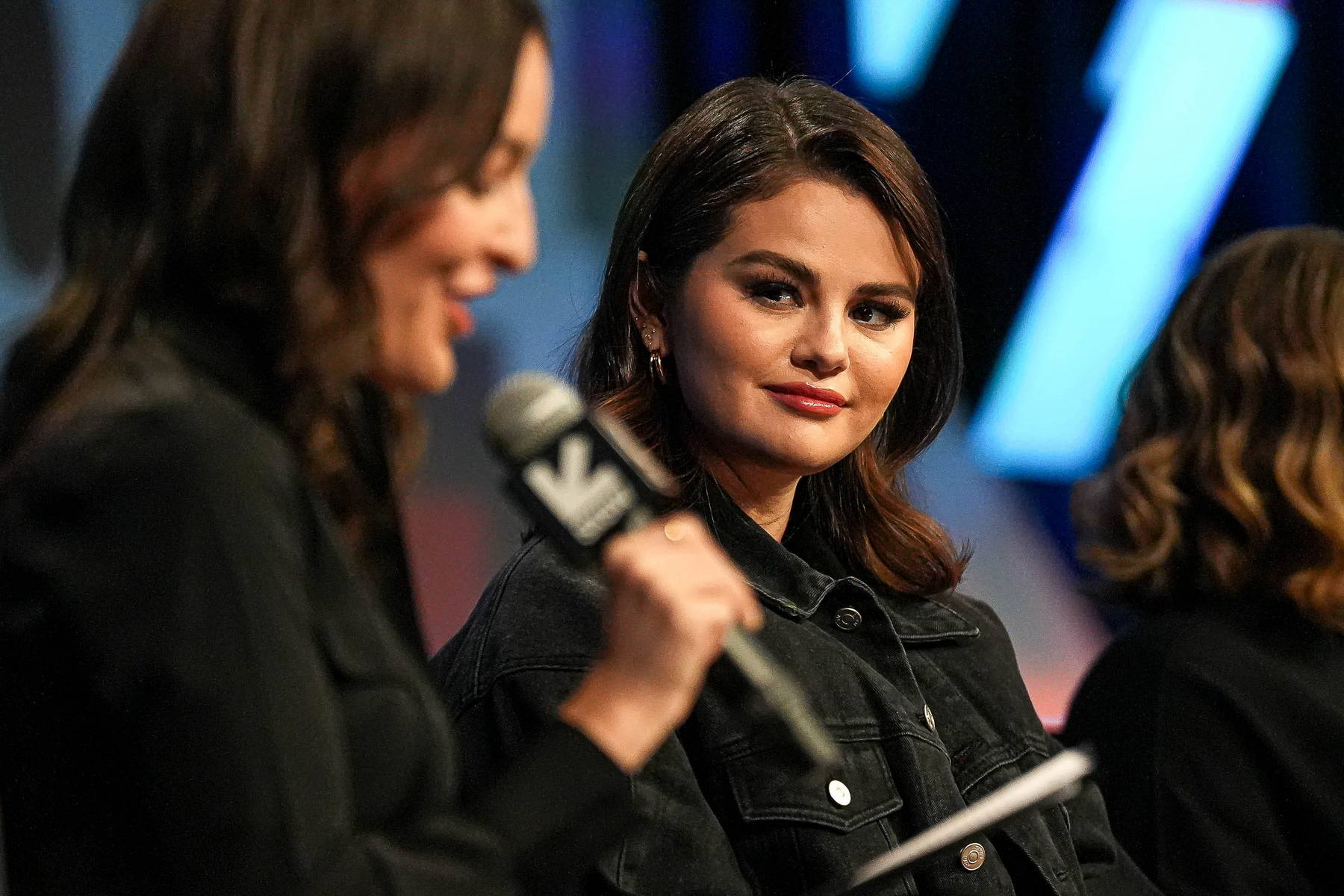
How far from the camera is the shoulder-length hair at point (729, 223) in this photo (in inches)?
72.1

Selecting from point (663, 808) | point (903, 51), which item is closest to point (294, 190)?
point (663, 808)

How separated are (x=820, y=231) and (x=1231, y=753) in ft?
2.51

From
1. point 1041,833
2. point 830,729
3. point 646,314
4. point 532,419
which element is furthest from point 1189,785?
point 532,419

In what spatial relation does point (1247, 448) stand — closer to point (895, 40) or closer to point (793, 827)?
point (793, 827)

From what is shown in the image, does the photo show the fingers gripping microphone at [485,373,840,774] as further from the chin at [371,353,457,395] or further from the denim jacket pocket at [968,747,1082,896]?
the denim jacket pocket at [968,747,1082,896]

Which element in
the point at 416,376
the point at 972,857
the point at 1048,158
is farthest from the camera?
the point at 1048,158

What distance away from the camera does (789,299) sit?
1.80 meters

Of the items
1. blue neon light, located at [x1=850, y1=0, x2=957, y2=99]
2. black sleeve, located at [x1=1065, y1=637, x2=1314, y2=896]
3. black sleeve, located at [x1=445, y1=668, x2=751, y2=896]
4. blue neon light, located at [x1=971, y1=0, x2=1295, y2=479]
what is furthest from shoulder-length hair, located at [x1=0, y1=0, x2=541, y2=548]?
blue neon light, located at [x1=971, y1=0, x2=1295, y2=479]

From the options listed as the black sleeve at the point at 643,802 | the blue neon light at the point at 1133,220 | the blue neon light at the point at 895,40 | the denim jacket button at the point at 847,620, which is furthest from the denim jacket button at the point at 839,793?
the blue neon light at the point at 895,40

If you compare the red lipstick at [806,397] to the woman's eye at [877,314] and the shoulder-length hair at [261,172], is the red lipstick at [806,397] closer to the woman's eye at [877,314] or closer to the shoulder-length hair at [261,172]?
the woman's eye at [877,314]

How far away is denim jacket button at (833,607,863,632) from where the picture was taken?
1801 mm

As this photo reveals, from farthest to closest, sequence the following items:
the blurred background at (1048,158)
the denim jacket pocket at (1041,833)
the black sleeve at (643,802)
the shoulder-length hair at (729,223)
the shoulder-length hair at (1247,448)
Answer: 1. the blurred background at (1048,158)
2. the shoulder-length hair at (1247,448)
3. the shoulder-length hair at (729,223)
4. the denim jacket pocket at (1041,833)
5. the black sleeve at (643,802)

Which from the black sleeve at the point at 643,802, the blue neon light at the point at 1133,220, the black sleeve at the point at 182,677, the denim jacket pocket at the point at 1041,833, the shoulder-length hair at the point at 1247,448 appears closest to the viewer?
the black sleeve at the point at 182,677

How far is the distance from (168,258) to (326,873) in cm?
36
